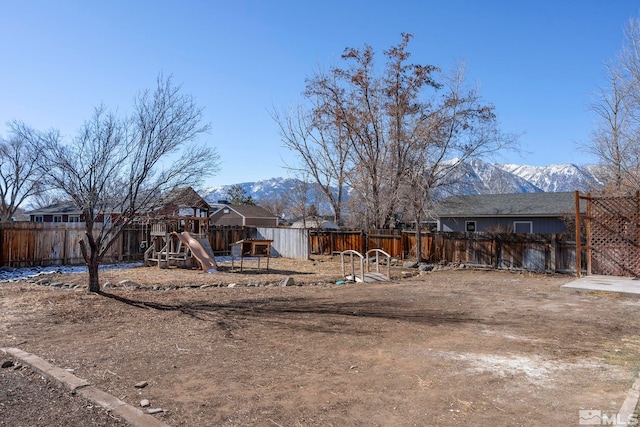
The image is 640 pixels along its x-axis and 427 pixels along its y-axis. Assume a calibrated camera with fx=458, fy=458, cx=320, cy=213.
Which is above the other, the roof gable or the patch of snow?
the roof gable

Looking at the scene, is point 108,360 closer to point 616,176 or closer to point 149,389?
point 149,389

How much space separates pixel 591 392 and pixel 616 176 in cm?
1715

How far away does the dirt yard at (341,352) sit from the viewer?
3857mm

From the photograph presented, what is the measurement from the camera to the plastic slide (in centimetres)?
1669

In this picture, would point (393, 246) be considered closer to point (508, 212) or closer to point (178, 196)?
point (508, 212)

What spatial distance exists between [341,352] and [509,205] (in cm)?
2282

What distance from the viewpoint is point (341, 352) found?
18.3 feet

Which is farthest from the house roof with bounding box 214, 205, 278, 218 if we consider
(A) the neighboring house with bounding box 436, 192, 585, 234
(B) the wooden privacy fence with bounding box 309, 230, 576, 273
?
(B) the wooden privacy fence with bounding box 309, 230, 576, 273

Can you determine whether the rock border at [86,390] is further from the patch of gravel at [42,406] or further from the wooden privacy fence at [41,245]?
the wooden privacy fence at [41,245]

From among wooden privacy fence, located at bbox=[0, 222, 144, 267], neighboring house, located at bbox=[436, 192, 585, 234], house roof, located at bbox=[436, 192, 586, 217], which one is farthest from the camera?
house roof, located at bbox=[436, 192, 586, 217]

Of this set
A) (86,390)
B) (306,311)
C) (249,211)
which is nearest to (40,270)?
(306,311)


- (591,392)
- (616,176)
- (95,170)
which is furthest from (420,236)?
(591,392)

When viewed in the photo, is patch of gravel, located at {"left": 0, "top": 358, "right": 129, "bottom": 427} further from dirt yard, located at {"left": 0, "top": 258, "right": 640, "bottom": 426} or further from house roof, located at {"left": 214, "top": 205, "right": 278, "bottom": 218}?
house roof, located at {"left": 214, "top": 205, "right": 278, "bottom": 218}

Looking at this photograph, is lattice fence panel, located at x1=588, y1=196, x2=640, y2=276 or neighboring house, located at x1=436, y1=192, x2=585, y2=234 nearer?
lattice fence panel, located at x1=588, y1=196, x2=640, y2=276
